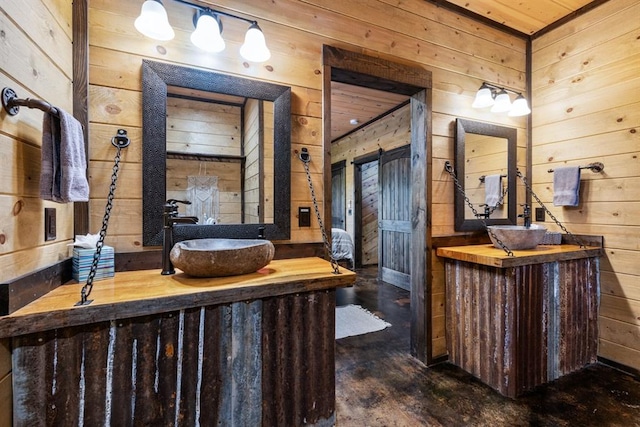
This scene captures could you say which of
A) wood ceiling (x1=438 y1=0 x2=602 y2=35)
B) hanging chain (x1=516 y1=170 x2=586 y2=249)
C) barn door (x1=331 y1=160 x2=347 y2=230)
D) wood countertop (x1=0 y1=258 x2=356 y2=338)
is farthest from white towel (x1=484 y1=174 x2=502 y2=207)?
barn door (x1=331 y1=160 x2=347 y2=230)

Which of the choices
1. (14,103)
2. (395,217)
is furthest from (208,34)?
(395,217)

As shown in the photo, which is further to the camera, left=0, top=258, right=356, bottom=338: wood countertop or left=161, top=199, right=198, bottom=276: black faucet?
left=161, top=199, right=198, bottom=276: black faucet

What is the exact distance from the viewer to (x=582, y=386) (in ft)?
6.31

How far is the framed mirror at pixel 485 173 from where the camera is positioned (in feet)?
7.54

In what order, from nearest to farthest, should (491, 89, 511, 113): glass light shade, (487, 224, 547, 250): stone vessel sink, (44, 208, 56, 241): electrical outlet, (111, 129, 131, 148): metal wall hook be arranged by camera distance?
(44, 208, 56, 241): electrical outlet, (111, 129, 131, 148): metal wall hook, (487, 224, 547, 250): stone vessel sink, (491, 89, 511, 113): glass light shade

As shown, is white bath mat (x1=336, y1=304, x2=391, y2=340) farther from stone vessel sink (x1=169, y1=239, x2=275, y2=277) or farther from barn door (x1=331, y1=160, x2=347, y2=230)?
barn door (x1=331, y1=160, x2=347, y2=230)

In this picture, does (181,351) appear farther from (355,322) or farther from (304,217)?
(355,322)

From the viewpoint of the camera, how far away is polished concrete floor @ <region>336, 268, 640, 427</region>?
1.62 m

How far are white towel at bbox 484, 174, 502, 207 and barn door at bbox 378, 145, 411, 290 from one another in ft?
5.10

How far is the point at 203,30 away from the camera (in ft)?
4.59

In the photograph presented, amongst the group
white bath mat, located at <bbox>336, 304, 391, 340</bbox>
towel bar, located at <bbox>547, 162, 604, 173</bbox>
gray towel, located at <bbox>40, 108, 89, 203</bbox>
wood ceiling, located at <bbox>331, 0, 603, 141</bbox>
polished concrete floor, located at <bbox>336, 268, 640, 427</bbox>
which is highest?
wood ceiling, located at <bbox>331, 0, 603, 141</bbox>

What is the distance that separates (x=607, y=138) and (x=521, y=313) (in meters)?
1.52

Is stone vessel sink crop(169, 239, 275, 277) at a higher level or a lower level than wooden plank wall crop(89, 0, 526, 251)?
lower

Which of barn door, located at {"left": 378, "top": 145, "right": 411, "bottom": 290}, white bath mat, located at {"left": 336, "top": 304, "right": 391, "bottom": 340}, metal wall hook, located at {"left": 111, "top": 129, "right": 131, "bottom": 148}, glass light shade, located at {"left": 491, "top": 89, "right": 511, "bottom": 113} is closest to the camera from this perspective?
metal wall hook, located at {"left": 111, "top": 129, "right": 131, "bottom": 148}
